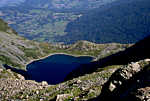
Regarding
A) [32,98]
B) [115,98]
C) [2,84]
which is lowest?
[2,84]

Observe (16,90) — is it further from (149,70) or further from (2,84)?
(149,70)

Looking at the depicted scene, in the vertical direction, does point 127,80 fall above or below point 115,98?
above

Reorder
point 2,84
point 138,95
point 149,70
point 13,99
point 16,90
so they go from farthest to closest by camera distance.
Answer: point 2,84 → point 16,90 → point 13,99 → point 149,70 → point 138,95

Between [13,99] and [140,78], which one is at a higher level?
[140,78]

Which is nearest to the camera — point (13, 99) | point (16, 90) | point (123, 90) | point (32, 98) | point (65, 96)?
point (123, 90)

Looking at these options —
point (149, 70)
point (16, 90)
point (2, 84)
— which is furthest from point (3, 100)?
point (149, 70)

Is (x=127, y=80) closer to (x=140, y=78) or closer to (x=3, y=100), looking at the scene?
(x=140, y=78)

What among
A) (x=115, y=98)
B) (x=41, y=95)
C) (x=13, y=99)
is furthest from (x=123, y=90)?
(x=13, y=99)

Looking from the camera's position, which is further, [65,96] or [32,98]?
[32,98]

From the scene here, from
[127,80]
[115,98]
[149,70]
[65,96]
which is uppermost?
[149,70]
